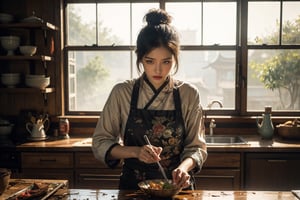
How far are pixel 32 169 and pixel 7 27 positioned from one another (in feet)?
4.44

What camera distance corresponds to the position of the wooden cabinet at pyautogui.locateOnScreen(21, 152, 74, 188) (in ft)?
10.2

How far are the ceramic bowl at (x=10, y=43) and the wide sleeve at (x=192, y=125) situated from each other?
88.7 inches

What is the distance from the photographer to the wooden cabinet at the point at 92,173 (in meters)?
3.08

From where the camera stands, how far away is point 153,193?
1.48 metres

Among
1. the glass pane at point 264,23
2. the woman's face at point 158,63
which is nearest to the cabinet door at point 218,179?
the glass pane at point 264,23

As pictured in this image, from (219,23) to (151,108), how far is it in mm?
2161

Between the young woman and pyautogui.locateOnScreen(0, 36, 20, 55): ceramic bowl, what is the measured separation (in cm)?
207

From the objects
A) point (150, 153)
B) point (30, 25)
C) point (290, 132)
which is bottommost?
point (290, 132)

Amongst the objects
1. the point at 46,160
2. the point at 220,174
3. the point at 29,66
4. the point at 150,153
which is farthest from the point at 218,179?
the point at 29,66

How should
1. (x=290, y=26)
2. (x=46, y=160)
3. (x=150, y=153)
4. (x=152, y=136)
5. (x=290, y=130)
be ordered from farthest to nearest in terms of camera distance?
(x=290, y=26), (x=290, y=130), (x=46, y=160), (x=152, y=136), (x=150, y=153)

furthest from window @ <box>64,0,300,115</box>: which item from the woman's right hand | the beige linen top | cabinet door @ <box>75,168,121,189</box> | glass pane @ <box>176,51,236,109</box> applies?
the woman's right hand

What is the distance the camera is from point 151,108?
6.07 ft

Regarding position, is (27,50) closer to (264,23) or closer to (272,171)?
(264,23)

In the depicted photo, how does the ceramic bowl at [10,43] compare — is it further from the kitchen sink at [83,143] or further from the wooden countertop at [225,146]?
the kitchen sink at [83,143]
